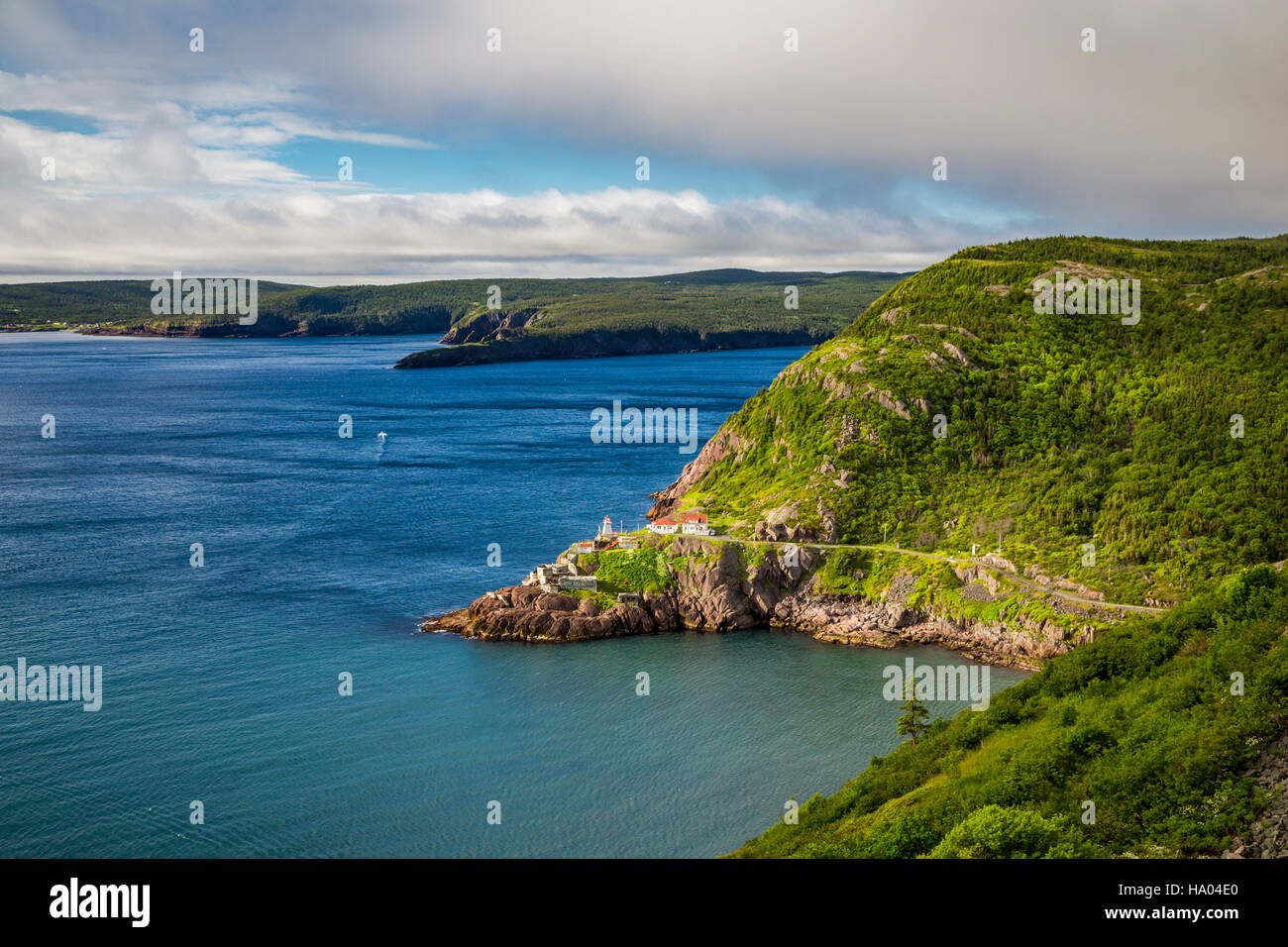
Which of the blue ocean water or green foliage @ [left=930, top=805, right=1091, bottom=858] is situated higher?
green foliage @ [left=930, top=805, right=1091, bottom=858]

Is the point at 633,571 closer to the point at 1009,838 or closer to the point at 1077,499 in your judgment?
the point at 1077,499

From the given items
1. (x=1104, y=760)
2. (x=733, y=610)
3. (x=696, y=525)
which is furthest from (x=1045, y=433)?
(x=1104, y=760)

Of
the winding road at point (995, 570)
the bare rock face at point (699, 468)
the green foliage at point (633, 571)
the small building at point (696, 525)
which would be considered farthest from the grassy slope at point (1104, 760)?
the bare rock face at point (699, 468)

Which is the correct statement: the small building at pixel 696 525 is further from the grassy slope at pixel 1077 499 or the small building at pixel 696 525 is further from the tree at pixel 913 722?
the tree at pixel 913 722

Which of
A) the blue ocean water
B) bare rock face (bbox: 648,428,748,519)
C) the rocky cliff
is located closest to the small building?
the rocky cliff

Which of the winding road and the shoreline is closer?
the winding road

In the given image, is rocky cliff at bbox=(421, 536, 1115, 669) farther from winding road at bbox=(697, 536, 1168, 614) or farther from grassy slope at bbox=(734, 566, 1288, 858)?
grassy slope at bbox=(734, 566, 1288, 858)
